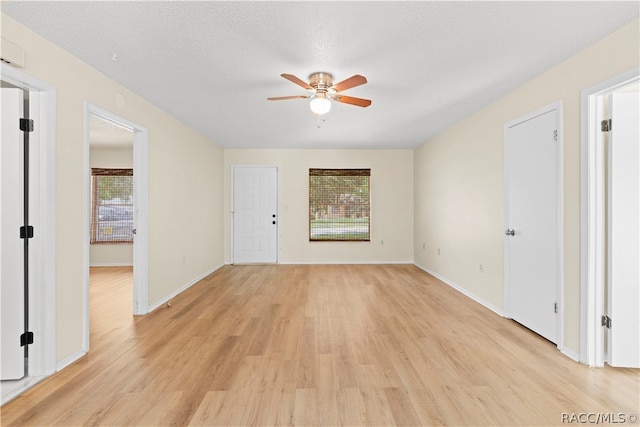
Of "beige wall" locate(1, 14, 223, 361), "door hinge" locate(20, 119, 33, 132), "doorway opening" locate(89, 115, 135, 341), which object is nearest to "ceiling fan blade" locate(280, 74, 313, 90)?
"beige wall" locate(1, 14, 223, 361)

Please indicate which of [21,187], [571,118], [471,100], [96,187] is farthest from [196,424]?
[96,187]

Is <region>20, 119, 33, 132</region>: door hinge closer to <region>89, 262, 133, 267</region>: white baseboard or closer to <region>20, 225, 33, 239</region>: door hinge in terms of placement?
<region>20, 225, 33, 239</region>: door hinge

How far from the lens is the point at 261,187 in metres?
6.29

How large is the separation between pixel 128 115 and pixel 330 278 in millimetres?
3706

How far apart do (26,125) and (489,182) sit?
4517mm

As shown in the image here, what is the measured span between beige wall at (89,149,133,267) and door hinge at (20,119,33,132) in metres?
4.51

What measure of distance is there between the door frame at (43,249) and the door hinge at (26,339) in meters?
0.04

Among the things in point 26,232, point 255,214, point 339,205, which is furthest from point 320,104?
point 255,214

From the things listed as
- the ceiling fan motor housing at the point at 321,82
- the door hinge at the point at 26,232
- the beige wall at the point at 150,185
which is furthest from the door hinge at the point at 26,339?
the ceiling fan motor housing at the point at 321,82

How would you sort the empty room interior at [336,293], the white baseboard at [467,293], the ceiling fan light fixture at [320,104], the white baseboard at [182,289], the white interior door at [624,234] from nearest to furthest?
1. the empty room interior at [336,293]
2. the white interior door at [624,234]
3. the ceiling fan light fixture at [320,104]
4. the white baseboard at [467,293]
5. the white baseboard at [182,289]

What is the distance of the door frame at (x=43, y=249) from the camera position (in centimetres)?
211

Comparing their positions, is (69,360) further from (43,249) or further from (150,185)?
(150,185)

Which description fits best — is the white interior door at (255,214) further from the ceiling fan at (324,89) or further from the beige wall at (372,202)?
the ceiling fan at (324,89)

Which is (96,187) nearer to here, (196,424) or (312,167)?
(312,167)
